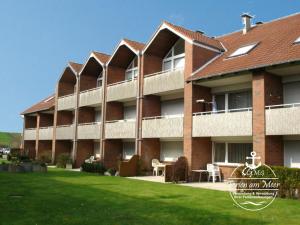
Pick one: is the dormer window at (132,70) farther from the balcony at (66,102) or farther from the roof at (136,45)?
the balcony at (66,102)

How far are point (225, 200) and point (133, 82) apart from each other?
16.4m

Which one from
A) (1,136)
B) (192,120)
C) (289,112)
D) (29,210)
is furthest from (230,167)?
(1,136)

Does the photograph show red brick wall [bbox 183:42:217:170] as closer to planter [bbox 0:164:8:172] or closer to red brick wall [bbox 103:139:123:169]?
red brick wall [bbox 103:139:123:169]

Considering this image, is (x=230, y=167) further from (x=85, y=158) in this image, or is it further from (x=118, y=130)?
(x=85, y=158)

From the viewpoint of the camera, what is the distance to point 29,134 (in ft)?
150

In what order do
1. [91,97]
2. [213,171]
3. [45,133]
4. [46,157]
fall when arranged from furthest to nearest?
1. [45,133]
2. [46,157]
3. [91,97]
4. [213,171]

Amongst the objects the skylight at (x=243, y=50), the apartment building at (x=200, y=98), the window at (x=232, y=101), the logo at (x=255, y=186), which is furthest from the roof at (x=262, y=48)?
the logo at (x=255, y=186)

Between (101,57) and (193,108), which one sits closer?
→ (193,108)

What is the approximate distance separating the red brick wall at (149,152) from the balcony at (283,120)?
10.4 meters

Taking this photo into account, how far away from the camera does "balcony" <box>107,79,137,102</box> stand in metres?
28.2

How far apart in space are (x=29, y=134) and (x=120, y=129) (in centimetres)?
2104

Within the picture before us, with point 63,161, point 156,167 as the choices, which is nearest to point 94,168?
point 156,167

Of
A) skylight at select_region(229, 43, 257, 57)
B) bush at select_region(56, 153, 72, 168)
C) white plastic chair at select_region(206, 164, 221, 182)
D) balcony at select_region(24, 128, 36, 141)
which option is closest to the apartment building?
skylight at select_region(229, 43, 257, 57)

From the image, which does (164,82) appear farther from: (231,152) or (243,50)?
(231,152)
